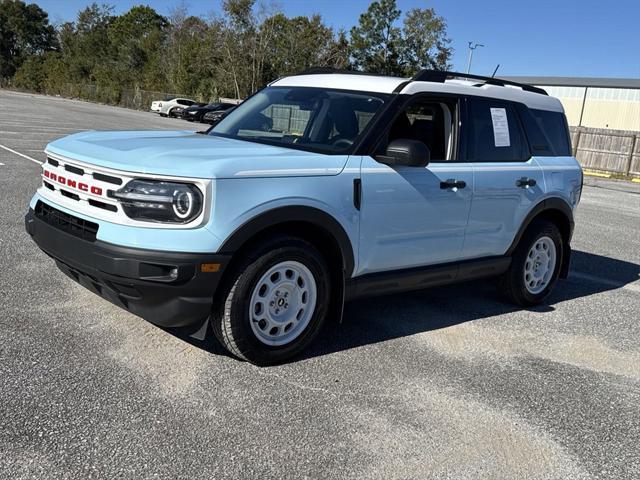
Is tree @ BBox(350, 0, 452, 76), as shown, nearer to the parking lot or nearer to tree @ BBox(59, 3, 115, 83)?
tree @ BBox(59, 3, 115, 83)

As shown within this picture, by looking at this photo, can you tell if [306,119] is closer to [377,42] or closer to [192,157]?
[192,157]

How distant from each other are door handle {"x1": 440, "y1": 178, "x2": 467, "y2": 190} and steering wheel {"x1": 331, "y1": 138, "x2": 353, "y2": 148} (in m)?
0.81

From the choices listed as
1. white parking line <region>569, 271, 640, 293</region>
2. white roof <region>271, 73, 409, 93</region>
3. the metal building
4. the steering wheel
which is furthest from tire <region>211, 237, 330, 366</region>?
the metal building

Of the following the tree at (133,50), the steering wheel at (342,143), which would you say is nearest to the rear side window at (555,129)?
the steering wheel at (342,143)

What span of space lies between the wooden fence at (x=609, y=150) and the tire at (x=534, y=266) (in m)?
20.6

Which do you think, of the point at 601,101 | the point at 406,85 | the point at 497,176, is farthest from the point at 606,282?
the point at 601,101

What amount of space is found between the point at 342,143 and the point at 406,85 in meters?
0.71

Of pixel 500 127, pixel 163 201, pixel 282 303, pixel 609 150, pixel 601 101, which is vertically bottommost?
pixel 282 303

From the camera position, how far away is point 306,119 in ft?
15.8

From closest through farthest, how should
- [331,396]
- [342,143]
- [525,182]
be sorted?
[331,396] < [342,143] < [525,182]

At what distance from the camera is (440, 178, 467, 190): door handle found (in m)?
4.74

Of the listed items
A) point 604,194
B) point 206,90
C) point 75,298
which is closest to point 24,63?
point 206,90

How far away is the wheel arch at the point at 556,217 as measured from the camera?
5.61 metres

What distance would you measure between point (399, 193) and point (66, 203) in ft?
7.26
